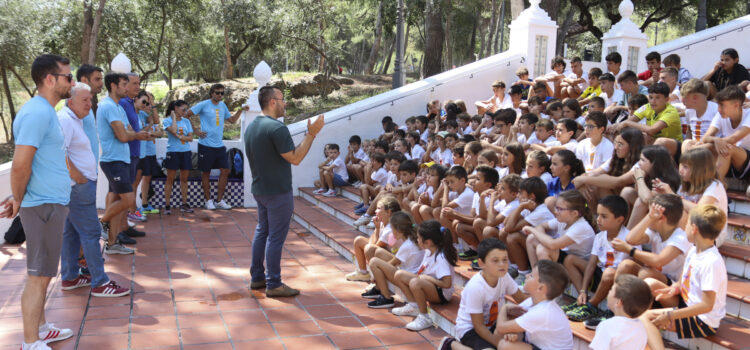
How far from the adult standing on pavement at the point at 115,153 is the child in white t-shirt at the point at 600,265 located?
448 cm

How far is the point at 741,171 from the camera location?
5.12m

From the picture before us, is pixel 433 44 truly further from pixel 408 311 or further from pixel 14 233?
pixel 408 311

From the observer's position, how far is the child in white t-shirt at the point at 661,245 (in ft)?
11.8

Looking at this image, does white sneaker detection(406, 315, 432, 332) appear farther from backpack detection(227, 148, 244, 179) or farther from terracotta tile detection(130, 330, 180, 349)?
backpack detection(227, 148, 244, 179)

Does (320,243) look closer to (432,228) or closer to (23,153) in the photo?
(432,228)

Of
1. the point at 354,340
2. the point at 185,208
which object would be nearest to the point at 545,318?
the point at 354,340

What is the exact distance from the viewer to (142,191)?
8195 mm

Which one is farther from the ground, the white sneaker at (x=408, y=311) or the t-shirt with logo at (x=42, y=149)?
the t-shirt with logo at (x=42, y=149)

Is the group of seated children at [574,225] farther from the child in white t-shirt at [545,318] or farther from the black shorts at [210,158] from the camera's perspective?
the black shorts at [210,158]

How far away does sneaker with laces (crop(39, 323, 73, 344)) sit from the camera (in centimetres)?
393

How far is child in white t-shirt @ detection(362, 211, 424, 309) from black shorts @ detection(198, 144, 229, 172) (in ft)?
14.9

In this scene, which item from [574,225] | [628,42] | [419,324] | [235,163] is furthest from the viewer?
[628,42]

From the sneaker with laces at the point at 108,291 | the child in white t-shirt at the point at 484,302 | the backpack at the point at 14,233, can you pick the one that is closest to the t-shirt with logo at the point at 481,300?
the child in white t-shirt at the point at 484,302

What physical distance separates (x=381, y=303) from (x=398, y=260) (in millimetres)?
419
